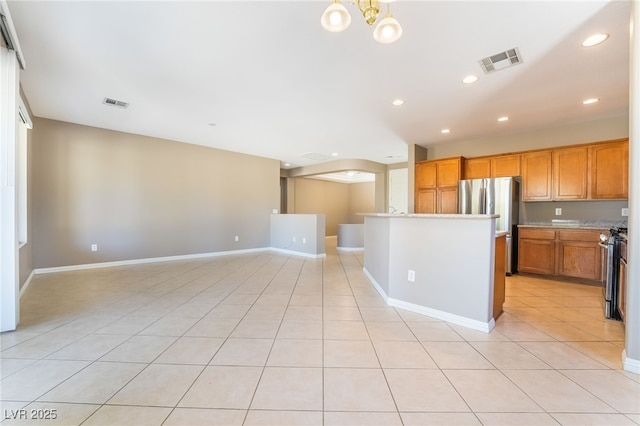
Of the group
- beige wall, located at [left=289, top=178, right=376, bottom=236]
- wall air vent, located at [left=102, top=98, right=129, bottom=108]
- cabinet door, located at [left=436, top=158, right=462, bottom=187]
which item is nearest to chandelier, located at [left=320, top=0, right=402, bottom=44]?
wall air vent, located at [left=102, top=98, right=129, bottom=108]

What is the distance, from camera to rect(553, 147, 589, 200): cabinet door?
13.9ft

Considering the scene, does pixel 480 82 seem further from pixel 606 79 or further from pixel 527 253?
pixel 527 253

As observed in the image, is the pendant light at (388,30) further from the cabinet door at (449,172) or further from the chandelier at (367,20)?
the cabinet door at (449,172)

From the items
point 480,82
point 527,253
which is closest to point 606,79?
point 480,82

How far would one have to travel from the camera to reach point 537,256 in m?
4.50

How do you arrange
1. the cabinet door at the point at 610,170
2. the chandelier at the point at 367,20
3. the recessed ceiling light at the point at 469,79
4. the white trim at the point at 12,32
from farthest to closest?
1. the cabinet door at the point at 610,170
2. the recessed ceiling light at the point at 469,79
3. the white trim at the point at 12,32
4. the chandelier at the point at 367,20

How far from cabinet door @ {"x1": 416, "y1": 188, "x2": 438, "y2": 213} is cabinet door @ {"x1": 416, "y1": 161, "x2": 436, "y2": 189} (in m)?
0.11

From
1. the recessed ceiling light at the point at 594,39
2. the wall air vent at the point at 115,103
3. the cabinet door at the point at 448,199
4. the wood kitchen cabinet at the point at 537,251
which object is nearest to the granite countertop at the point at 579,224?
the wood kitchen cabinet at the point at 537,251

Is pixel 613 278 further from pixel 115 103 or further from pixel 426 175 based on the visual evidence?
pixel 115 103

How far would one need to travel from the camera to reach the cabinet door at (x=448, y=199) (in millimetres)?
5355

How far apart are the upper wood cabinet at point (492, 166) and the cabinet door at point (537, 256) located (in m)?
1.24

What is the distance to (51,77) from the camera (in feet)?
10.2

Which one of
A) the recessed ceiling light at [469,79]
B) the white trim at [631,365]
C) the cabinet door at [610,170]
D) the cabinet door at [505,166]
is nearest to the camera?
the white trim at [631,365]

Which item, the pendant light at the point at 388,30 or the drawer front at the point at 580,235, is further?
the drawer front at the point at 580,235
